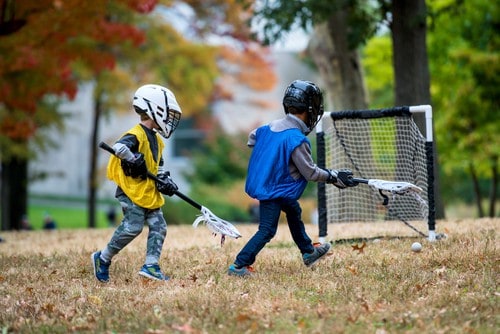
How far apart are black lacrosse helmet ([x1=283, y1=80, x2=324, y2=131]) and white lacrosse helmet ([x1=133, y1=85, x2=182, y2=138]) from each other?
3.47 ft

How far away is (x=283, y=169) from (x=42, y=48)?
8010 millimetres

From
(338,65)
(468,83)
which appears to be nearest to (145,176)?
(338,65)

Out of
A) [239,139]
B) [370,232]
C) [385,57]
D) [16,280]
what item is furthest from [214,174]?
[16,280]

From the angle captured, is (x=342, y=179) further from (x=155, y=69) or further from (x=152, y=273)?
(x=155, y=69)

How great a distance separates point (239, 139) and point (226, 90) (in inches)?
160

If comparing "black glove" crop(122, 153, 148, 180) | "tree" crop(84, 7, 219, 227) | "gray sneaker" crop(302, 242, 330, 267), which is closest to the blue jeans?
"gray sneaker" crop(302, 242, 330, 267)

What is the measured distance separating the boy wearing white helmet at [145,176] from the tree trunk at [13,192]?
14667mm

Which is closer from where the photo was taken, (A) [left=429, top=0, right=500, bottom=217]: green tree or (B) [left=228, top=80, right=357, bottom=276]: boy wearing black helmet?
(B) [left=228, top=80, right=357, bottom=276]: boy wearing black helmet

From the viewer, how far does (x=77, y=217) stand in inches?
1362

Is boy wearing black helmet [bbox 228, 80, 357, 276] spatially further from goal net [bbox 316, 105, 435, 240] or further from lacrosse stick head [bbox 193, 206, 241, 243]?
goal net [bbox 316, 105, 435, 240]

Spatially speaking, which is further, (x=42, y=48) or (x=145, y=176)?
(x=42, y=48)

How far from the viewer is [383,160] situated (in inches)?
499

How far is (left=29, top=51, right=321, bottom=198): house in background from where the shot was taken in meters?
43.0

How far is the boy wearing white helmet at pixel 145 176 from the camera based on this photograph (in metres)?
Result: 7.47
